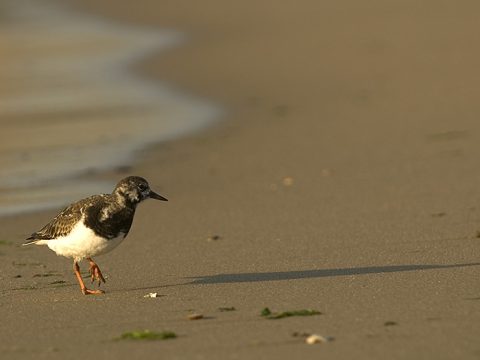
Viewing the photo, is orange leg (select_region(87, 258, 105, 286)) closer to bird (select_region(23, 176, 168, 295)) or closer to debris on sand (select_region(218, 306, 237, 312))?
bird (select_region(23, 176, 168, 295))

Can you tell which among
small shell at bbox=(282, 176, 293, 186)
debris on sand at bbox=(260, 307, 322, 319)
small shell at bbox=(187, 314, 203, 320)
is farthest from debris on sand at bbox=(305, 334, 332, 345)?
small shell at bbox=(282, 176, 293, 186)

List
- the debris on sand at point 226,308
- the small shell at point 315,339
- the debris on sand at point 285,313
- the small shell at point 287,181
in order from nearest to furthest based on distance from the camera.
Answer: the small shell at point 315,339
the debris on sand at point 285,313
the debris on sand at point 226,308
the small shell at point 287,181

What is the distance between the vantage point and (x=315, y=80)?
52.1 ft

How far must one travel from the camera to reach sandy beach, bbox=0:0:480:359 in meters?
5.66

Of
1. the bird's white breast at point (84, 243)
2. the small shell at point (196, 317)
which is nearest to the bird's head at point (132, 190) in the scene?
the bird's white breast at point (84, 243)

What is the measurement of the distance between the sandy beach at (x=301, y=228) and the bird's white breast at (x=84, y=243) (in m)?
0.27

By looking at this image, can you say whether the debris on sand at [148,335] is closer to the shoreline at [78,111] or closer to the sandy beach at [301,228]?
the sandy beach at [301,228]

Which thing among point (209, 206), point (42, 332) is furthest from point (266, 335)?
point (209, 206)

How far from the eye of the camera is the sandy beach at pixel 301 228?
566cm

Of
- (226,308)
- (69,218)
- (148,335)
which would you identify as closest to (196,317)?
(226,308)

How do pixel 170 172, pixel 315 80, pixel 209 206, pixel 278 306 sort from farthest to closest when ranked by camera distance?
pixel 315 80, pixel 170 172, pixel 209 206, pixel 278 306

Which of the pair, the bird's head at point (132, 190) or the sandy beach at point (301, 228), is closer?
the sandy beach at point (301, 228)

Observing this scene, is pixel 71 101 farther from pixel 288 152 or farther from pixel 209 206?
pixel 209 206

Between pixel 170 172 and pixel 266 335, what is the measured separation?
223 inches
